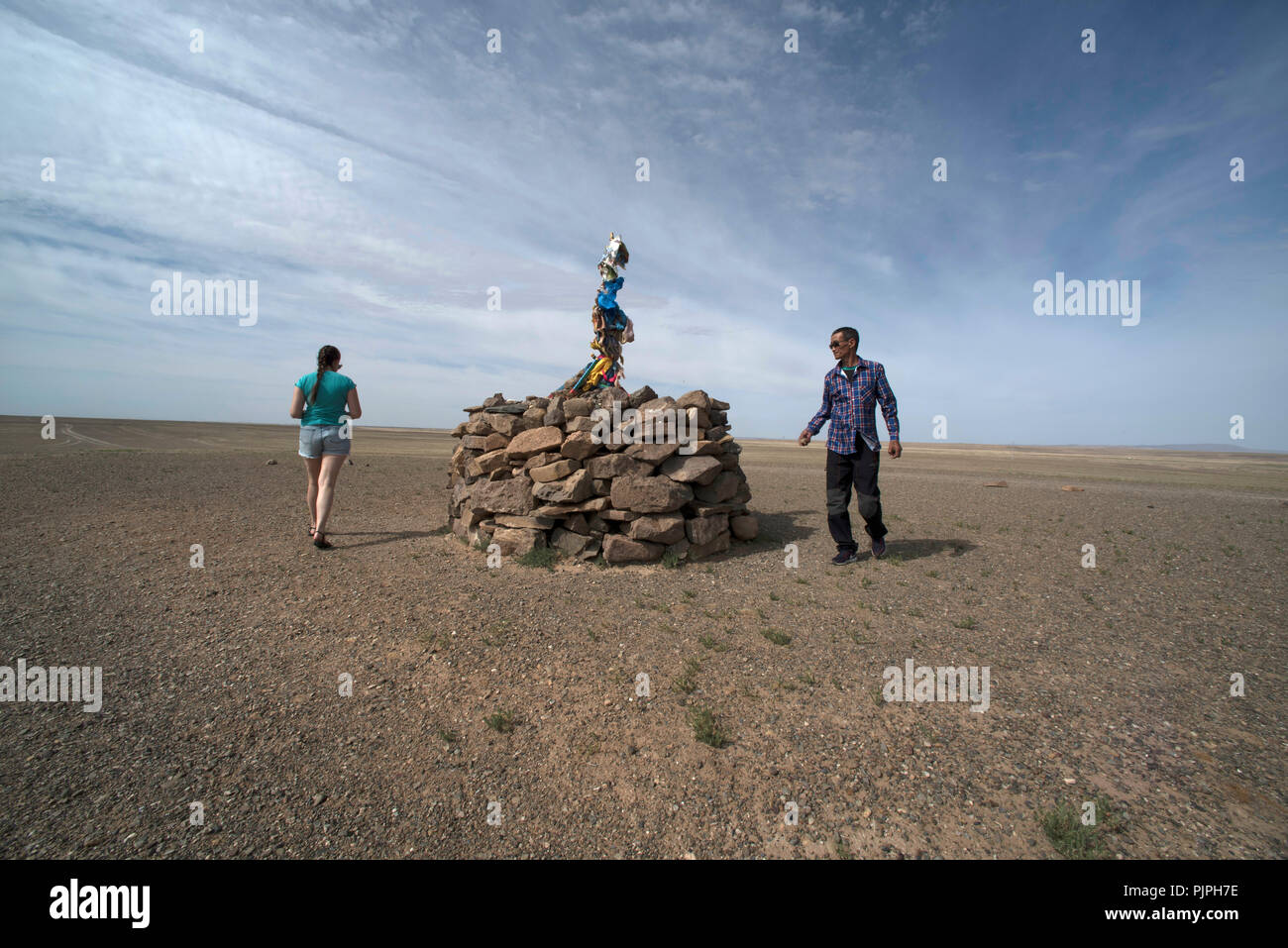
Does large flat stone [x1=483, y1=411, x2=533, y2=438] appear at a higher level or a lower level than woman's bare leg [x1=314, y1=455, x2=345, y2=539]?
higher

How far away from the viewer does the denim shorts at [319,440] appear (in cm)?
814

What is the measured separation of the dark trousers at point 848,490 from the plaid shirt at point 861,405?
0.40 ft

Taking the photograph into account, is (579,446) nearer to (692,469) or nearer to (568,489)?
(568,489)

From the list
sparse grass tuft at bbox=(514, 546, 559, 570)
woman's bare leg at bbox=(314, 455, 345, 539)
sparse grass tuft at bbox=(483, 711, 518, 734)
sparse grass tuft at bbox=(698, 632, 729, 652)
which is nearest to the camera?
sparse grass tuft at bbox=(483, 711, 518, 734)

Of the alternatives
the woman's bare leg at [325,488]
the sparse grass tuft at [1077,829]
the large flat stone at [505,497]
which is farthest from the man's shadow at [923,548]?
the woman's bare leg at [325,488]

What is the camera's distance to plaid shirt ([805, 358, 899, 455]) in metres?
7.54

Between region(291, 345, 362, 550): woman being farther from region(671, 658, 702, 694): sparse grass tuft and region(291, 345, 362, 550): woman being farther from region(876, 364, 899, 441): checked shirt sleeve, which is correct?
region(876, 364, 899, 441): checked shirt sleeve

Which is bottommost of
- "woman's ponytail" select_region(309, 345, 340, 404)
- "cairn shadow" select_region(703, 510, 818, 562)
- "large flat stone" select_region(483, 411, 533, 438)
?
"cairn shadow" select_region(703, 510, 818, 562)

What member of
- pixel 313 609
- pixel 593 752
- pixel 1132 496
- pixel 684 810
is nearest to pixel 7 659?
pixel 313 609

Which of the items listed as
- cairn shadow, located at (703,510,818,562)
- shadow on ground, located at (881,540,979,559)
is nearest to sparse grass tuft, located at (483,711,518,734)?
cairn shadow, located at (703,510,818,562)

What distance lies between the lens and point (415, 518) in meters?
11.0

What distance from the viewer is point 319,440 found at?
814 centimetres

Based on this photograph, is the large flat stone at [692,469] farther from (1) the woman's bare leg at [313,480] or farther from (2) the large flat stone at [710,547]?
(1) the woman's bare leg at [313,480]

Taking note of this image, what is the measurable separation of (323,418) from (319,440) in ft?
1.12
